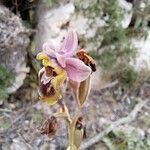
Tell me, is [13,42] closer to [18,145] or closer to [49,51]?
[18,145]

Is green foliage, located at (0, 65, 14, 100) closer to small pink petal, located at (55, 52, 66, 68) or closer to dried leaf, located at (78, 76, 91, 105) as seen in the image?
dried leaf, located at (78, 76, 91, 105)

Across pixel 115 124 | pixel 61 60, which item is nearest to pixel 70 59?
pixel 61 60

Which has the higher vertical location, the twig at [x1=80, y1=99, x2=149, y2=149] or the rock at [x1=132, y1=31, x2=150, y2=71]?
the rock at [x1=132, y1=31, x2=150, y2=71]

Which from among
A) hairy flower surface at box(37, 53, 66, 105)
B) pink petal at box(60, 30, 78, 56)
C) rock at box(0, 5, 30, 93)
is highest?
pink petal at box(60, 30, 78, 56)

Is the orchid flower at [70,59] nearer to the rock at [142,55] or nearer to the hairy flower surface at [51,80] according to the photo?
the hairy flower surface at [51,80]

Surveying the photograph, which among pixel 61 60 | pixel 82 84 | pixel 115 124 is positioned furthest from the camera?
pixel 115 124

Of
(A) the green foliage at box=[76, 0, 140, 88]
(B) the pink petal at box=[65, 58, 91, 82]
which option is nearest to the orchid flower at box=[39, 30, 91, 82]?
(B) the pink petal at box=[65, 58, 91, 82]

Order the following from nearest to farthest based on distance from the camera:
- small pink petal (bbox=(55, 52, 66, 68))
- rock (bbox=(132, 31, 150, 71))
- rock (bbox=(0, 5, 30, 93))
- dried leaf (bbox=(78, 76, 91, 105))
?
small pink petal (bbox=(55, 52, 66, 68)) < dried leaf (bbox=(78, 76, 91, 105)) < rock (bbox=(0, 5, 30, 93)) < rock (bbox=(132, 31, 150, 71))
